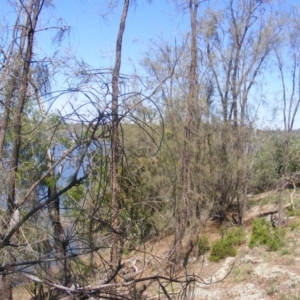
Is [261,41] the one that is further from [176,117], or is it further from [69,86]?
[69,86]

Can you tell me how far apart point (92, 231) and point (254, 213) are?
59.4 feet

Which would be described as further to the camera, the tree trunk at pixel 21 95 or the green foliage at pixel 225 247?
the green foliage at pixel 225 247

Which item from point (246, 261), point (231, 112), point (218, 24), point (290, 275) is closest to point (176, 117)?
point (231, 112)

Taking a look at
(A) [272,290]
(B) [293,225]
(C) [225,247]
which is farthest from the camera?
(B) [293,225]

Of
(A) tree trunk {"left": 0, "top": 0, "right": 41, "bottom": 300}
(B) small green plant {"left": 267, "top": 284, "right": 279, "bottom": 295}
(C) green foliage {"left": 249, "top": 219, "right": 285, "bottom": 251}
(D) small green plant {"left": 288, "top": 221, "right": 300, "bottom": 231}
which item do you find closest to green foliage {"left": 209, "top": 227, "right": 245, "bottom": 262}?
(C) green foliage {"left": 249, "top": 219, "right": 285, "bottom": 251}

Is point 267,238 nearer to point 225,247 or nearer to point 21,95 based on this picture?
point 225,247

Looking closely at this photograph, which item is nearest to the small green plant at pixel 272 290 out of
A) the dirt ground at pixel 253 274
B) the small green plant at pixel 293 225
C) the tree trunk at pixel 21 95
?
the dirt ground at pixel 253 274

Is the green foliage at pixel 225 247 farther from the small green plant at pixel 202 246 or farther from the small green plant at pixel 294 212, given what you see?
the small green plant at pixel 294 212

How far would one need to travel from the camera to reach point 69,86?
260 cm

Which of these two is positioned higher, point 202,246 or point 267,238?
point 267,238

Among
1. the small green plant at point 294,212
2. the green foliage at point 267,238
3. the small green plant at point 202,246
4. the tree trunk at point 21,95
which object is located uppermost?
the tree trunk at point 21,95

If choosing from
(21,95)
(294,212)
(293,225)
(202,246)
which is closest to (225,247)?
(202,246)

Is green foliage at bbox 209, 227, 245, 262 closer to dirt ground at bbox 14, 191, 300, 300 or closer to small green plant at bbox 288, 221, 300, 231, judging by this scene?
dirt ground at bbox 14, 191, 300, 300

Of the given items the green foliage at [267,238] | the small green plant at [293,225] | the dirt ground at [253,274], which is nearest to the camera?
the dirt ground at [253,274]
